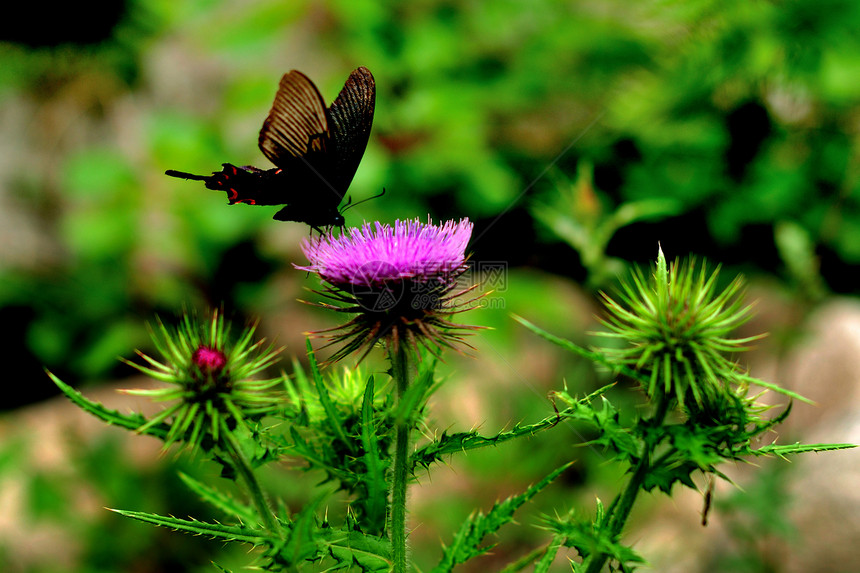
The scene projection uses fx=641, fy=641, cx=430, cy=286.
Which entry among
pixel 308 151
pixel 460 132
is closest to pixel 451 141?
pixel 460 132

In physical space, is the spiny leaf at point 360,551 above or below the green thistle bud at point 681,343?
below

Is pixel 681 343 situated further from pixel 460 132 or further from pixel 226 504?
pixel 460 132

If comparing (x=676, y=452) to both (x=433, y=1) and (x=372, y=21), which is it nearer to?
(x=372, y=21)

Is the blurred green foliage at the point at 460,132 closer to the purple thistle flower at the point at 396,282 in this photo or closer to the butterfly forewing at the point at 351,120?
the butterfly forewing at the point at 351,120

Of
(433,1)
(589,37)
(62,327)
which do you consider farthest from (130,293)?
(589,37)

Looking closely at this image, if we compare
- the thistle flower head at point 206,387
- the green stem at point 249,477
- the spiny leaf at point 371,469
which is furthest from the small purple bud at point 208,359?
the spiny leaf at point 371,469

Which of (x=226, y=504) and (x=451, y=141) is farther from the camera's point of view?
(x=451, y=141)
